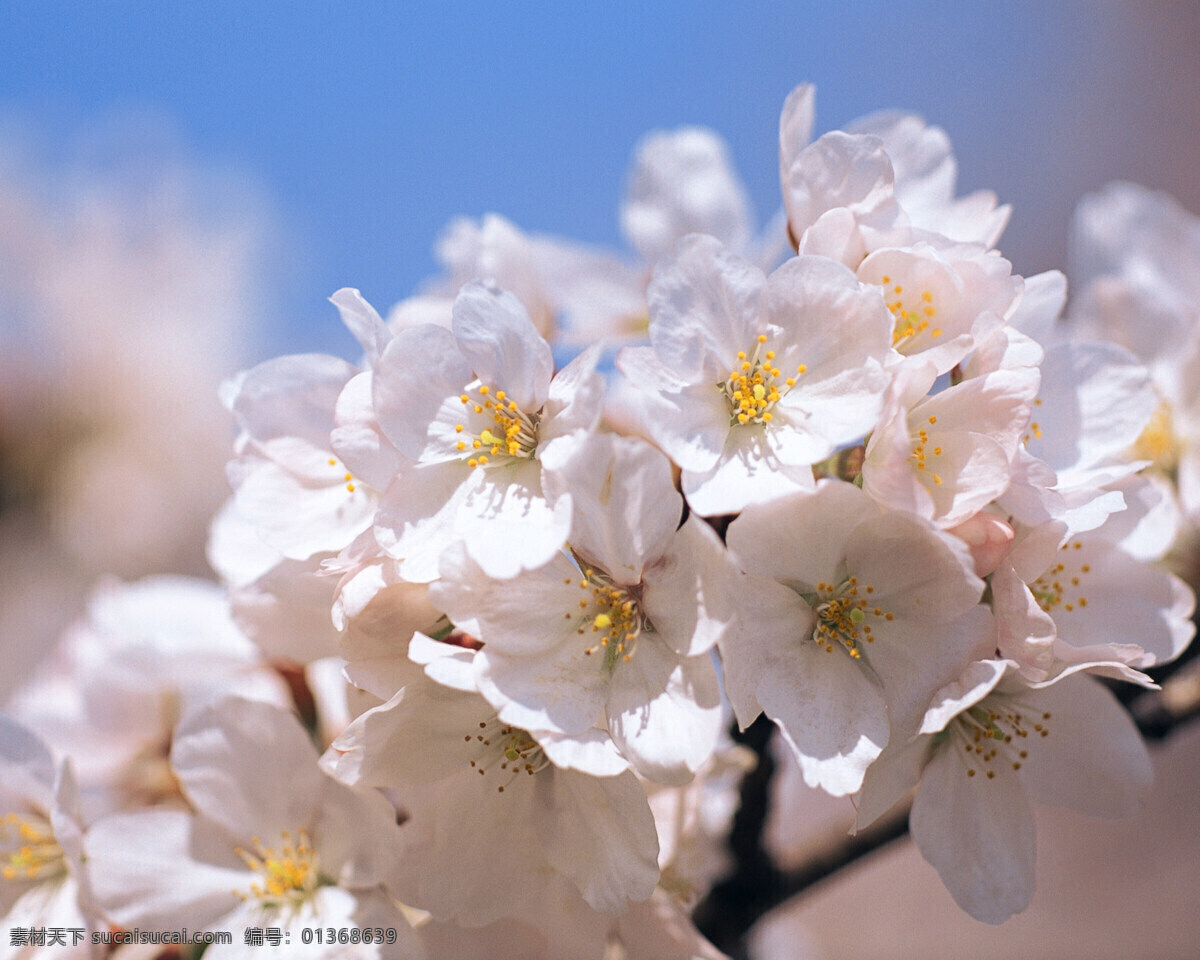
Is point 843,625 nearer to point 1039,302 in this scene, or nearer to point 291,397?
point 1039,302

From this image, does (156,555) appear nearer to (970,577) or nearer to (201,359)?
(201,359)

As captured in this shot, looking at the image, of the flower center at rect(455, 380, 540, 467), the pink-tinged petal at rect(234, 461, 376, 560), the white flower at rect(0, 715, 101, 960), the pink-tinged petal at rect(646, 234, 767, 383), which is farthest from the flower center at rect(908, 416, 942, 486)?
the white flower at rect(0, 715, 101, 960)

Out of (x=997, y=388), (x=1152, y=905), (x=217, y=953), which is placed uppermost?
(x=997, y=388)

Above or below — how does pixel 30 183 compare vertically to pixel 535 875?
above

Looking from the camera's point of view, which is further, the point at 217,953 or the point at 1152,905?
the point at 1152,905

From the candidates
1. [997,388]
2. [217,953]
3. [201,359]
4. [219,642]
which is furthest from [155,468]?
[997,388]

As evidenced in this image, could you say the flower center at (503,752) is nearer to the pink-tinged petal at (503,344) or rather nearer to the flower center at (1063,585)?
the pink-tinged petal at (503,344)

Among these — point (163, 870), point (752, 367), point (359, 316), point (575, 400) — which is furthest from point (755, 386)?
point (163, 870)
